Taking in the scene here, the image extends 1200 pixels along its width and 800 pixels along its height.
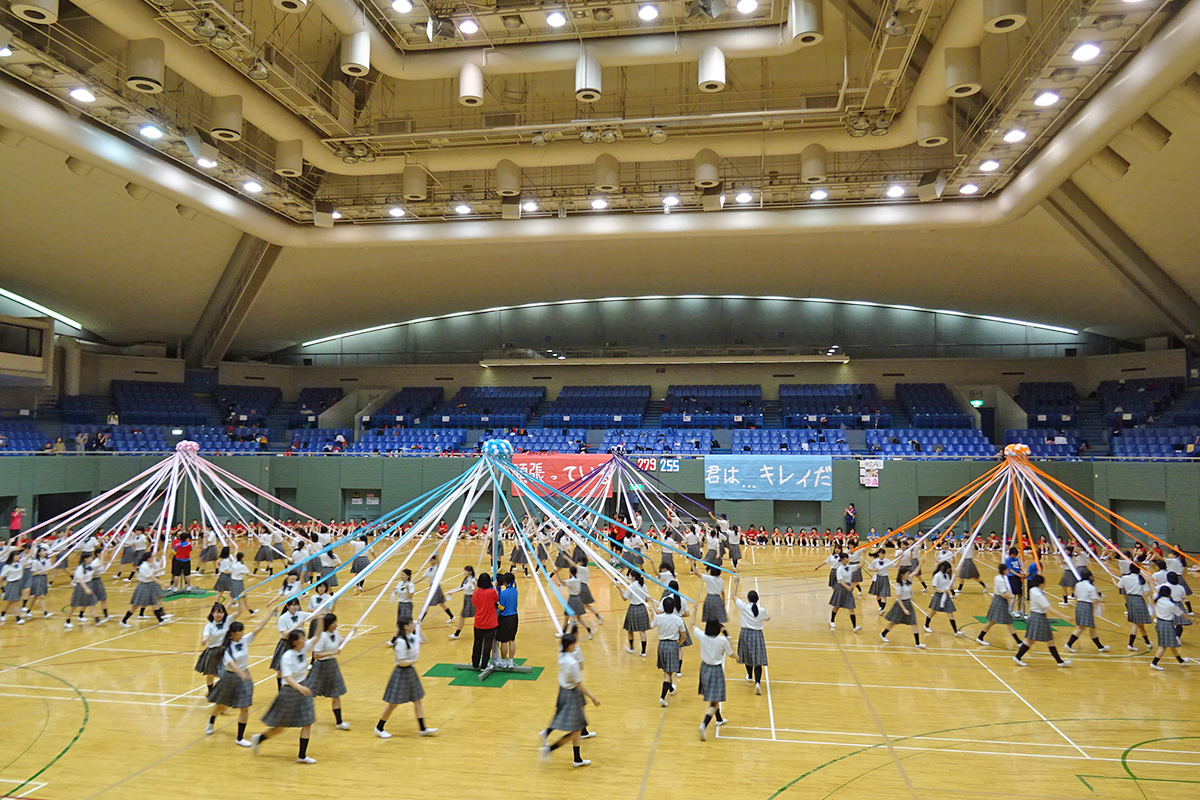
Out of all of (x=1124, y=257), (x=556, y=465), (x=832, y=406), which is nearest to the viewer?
(x=1124, y=257)

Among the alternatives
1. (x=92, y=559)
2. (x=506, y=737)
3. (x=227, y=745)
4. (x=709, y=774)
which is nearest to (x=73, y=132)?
(x=92, y=559)

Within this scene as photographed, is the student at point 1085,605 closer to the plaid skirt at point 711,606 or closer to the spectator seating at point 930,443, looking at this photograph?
the plaid skirt at point 711,606

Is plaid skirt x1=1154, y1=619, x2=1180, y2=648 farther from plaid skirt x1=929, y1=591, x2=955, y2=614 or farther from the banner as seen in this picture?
the banner

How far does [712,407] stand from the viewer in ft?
113

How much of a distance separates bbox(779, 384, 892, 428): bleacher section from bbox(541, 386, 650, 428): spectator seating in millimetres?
6491

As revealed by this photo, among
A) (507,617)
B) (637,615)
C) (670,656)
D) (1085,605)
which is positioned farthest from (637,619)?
(1085,605)

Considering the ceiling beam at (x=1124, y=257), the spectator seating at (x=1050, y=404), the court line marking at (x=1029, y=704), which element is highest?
the ceiling beam at (x=1124, y=257)

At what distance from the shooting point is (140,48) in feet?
45.4

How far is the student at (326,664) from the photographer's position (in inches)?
355

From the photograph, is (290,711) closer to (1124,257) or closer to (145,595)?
(145,595)

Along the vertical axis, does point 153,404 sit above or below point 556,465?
above

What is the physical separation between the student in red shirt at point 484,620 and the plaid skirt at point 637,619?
2261 millimetres

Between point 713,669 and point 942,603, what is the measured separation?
283 inches

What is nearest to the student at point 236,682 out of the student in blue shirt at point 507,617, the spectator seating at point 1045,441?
the student in blue shirt at point 507,617
